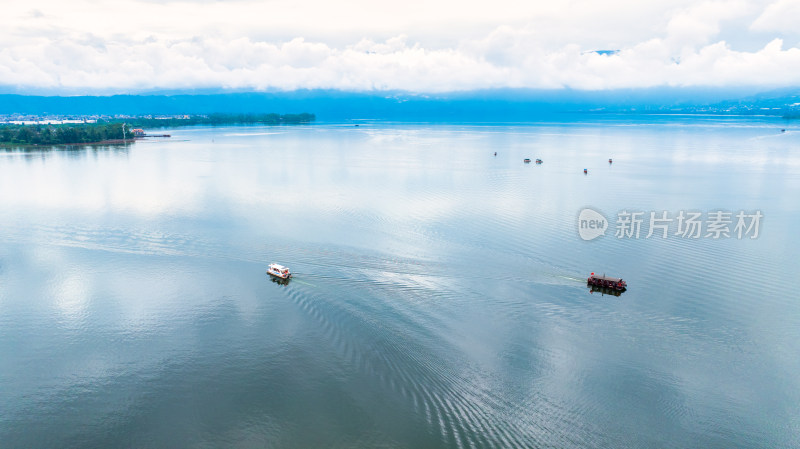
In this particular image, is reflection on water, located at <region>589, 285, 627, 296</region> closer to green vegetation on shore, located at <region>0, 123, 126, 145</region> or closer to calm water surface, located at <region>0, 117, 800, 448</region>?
calm water surface, located at <region>0, 117, 800, 448</region>

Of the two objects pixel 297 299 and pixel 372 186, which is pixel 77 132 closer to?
pixel 372 186

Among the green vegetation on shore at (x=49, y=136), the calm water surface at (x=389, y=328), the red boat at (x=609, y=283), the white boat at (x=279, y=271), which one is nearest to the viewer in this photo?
the calm water surface at (x=389, y=328)

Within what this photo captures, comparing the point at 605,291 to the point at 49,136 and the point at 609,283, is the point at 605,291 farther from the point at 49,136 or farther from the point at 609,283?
the point at 49,136

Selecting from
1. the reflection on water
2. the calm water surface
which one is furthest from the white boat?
the reflection on water

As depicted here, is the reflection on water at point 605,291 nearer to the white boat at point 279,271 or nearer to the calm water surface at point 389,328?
the calm water surface at point 389,328

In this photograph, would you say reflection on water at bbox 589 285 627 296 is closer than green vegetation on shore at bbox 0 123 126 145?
Yes

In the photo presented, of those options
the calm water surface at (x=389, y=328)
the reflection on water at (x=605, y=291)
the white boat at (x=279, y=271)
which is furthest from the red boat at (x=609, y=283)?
the white boat at (x=279, y=271)

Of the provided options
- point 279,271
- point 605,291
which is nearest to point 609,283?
point 605,291
